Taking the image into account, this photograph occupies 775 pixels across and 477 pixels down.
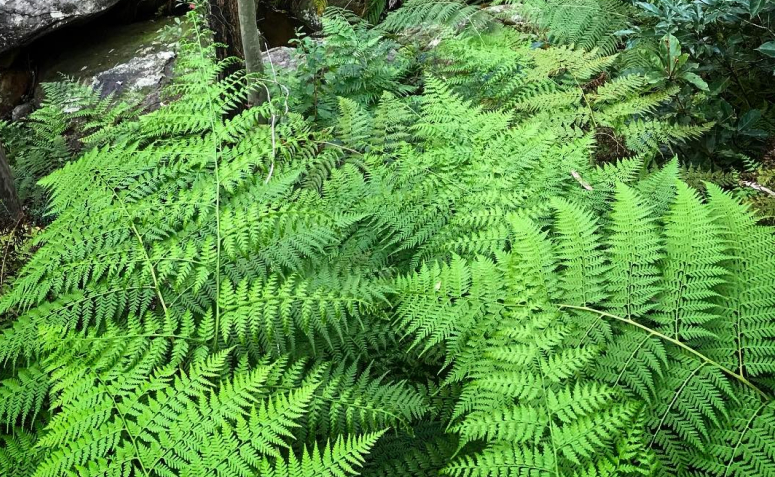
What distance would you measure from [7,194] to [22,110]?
12.8 feet

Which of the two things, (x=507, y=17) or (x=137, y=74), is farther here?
(x=137, y=74)

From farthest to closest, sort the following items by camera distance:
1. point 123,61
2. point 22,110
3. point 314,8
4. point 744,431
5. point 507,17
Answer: point 314,8, point 22,110, point 123,61, point 507,17, point 744,431

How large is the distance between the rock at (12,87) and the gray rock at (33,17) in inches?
15.0

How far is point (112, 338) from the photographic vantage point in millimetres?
1770

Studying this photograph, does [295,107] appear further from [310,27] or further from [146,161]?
[310,27]

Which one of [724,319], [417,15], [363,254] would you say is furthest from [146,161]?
[417,15]

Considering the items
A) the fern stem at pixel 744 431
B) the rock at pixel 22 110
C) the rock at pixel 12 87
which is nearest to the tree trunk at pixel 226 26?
the fern stem at pixel 744 431

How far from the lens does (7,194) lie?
3354 millimetres

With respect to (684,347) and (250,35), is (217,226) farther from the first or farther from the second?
(250,35)

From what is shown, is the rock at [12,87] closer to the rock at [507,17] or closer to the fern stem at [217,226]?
the fern stem at [217,226]

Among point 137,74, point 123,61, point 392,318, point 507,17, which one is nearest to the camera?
point 392,318

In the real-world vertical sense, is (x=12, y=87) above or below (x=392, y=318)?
above

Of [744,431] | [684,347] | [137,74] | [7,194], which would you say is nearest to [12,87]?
[137,74]

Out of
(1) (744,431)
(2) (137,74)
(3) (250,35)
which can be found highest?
(3) (250,35)
